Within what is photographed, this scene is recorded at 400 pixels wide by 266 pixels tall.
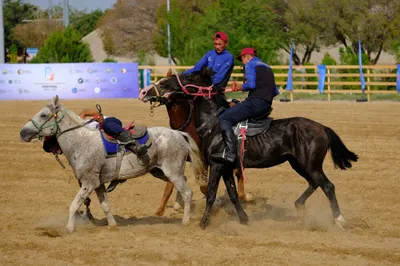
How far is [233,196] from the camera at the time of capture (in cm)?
916

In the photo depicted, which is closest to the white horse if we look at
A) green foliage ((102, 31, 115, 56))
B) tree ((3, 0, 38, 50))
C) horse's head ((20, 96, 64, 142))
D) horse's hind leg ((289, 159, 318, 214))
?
horse's head ((20, 96, 64, 142))

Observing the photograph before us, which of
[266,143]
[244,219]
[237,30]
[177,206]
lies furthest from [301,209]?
[237,30]

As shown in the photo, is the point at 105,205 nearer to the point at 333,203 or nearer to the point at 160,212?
the point at 160,212

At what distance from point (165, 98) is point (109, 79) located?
2233 cm

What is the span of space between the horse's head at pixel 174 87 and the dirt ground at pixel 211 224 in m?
1.60

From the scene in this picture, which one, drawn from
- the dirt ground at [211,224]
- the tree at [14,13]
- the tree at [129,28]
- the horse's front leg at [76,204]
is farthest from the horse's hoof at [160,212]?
the tree at [14,13]

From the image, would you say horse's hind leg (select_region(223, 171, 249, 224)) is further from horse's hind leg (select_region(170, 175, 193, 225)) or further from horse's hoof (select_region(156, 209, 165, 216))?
horse's hoof (select_region(156, 209, 165, 216))

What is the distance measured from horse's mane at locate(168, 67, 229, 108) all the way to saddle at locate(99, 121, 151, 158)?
1038mm

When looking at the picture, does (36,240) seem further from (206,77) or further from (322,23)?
(322,23)

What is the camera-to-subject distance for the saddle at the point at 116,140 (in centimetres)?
851

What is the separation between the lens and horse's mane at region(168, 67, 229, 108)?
9391 mm

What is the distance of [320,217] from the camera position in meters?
9.30

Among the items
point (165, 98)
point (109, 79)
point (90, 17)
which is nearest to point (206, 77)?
point (165, 98)

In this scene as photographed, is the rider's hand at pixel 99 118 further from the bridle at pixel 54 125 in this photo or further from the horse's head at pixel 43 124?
the horse's head at pixel 43 124
